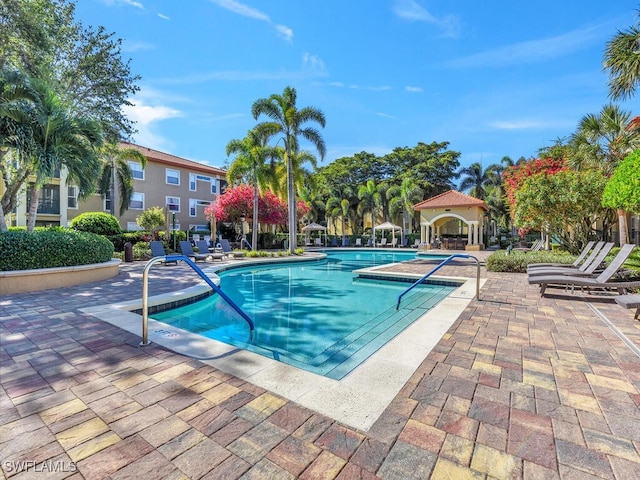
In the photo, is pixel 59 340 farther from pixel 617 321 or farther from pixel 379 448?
pixel 617 321

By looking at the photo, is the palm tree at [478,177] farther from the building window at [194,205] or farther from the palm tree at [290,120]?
the building window at [194,205]

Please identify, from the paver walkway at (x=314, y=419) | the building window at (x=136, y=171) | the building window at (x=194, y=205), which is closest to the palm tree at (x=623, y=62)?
the paver walkway at (x=314, y=419)

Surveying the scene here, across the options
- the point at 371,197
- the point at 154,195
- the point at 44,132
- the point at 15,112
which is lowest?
the point at 44,132

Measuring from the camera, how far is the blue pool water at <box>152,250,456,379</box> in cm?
469

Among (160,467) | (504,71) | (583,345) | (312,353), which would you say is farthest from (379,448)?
(504,71)

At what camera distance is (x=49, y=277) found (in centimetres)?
817

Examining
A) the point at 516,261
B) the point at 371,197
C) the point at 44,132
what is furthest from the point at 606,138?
the point at 44,132

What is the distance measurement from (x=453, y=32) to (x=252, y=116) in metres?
11.0

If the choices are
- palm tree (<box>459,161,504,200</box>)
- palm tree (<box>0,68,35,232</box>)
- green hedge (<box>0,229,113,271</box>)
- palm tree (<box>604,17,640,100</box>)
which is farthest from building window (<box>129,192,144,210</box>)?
palm tree (<box>459,161,504,200</box>)

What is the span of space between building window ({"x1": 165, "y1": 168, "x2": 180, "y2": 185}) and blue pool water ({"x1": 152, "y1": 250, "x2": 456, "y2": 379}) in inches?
814

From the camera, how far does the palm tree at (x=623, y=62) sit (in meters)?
9.68

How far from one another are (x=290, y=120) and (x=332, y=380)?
1755cm

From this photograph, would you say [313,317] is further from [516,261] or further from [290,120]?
[290,120]

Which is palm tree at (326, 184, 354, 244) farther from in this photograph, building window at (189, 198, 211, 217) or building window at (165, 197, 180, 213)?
building window at (165, 197, 180, 213)
